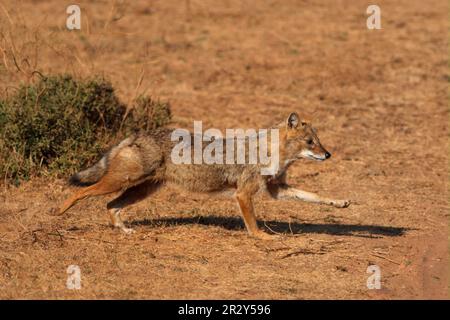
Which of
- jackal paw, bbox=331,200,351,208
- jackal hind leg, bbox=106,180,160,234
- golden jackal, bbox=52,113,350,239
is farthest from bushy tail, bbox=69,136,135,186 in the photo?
jackal paw, bbox=331,200,351,208

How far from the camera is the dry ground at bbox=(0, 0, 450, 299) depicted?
7598 mm

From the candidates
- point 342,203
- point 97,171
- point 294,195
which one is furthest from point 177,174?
point 342,203

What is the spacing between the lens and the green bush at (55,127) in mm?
10398

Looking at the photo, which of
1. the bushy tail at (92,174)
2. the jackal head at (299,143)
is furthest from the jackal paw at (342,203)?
the bushy tail at (92,174)

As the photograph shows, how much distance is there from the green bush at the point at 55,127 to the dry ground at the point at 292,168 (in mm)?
283

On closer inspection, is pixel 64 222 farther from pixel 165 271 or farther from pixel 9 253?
pixel 165 271

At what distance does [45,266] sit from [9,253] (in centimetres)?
57

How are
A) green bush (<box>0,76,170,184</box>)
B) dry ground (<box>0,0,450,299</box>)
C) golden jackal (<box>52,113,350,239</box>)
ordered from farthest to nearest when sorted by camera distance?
green bush (<box>0,76,170,184</box>) → golden jackal (<box>52,113,350,239</box>) → dry ground (<box>0,0,450,299</box>)

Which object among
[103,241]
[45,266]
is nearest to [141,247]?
[103,241]

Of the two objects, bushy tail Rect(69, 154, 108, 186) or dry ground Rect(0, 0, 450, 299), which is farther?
bushy tail Rect(69, 154, 108, 186)

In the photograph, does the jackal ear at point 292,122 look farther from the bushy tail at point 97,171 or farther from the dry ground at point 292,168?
the bushy tail at point 97,171

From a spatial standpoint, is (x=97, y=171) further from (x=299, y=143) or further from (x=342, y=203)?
(x=342, y=203)

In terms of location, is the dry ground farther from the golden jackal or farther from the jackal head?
the jackal head

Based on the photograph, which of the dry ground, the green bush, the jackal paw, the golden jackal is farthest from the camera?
the green bush
